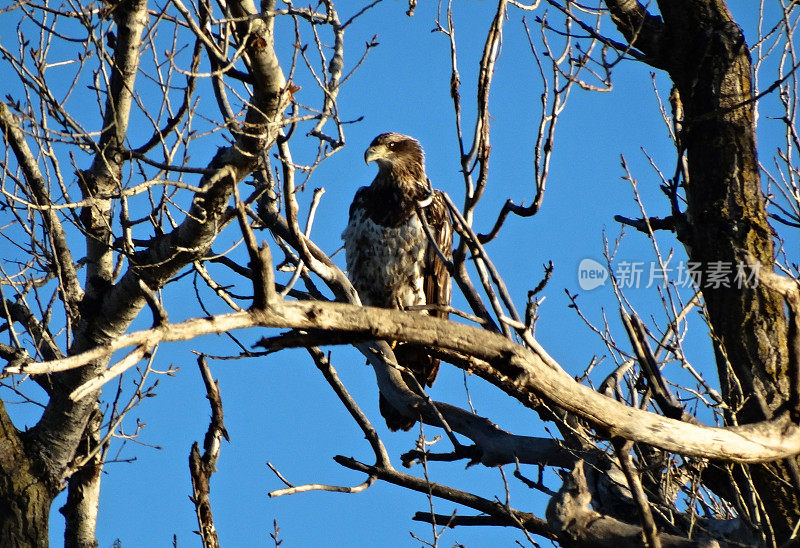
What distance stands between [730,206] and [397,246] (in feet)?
7.53

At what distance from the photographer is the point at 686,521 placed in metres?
3.26

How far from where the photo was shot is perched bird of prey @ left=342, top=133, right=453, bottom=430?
5.46m

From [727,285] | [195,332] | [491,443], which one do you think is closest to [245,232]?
[195,332]

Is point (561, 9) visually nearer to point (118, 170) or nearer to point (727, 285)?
point (727, 285)

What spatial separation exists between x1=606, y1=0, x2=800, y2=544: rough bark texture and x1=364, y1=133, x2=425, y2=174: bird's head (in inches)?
85.1

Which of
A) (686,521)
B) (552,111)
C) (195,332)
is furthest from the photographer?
(686,521)

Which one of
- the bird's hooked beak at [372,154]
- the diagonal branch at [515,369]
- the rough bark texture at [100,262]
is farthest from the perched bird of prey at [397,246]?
the diagonal branch at [515,369]

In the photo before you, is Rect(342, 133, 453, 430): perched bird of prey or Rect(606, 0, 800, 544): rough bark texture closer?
Rect(606, 0, 800, 544): rough bark texture

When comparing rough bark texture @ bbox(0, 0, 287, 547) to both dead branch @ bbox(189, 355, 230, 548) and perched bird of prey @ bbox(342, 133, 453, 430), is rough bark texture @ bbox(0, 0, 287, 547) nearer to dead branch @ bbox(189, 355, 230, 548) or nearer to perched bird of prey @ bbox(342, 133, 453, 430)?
dead branch @ bbox(189, 355, 230, 548)

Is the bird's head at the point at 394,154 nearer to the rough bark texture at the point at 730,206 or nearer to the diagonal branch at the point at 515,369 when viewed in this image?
the rough bark texture at the point at 730,206

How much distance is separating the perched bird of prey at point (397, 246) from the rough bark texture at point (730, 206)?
1.86 meters

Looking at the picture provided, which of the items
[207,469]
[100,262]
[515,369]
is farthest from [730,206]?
[100,262]

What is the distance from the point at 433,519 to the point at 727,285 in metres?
1.62

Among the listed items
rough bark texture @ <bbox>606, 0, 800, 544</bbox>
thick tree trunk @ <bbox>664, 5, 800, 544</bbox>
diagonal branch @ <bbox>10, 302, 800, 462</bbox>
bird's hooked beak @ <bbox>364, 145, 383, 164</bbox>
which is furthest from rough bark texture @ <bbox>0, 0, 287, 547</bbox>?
bird's hooked beak @ <bbox>364, 145, 383, 164</bbox>
